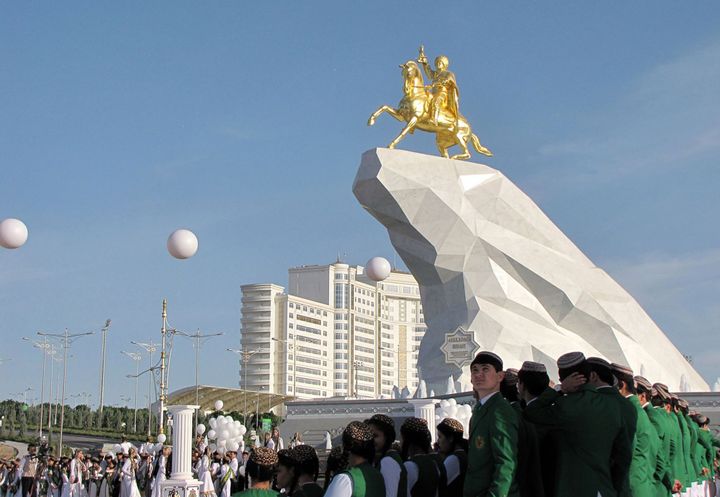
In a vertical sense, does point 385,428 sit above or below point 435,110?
below

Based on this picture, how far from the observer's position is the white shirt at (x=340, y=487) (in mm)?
4746

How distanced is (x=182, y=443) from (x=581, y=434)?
11920mm

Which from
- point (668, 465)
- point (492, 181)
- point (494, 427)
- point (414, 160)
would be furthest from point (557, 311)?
point (494, 427)

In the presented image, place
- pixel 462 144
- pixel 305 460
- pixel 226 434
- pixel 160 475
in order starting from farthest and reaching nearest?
pixel 462 144 < pixel 226 434 < pixel 160 475 < pixel 305 460

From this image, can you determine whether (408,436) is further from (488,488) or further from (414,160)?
(414,160)

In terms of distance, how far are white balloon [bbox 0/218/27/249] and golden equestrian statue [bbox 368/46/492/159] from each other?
14334 mm

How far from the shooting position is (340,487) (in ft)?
15.6

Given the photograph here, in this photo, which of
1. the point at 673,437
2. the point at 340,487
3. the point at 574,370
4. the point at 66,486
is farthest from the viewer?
the point at 66,486

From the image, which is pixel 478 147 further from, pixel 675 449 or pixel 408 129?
pixel 675 449

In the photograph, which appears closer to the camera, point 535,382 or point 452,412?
point 535,382

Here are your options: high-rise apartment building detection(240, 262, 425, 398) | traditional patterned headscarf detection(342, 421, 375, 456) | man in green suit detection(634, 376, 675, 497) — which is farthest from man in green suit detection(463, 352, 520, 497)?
high-rise apartment building detection(240, 262, 425, 398)

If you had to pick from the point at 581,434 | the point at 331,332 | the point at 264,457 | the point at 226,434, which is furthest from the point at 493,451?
the point at 331,332

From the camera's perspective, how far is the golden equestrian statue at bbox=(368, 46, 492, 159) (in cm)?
3131

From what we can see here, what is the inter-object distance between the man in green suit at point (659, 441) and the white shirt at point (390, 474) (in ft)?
6.98
